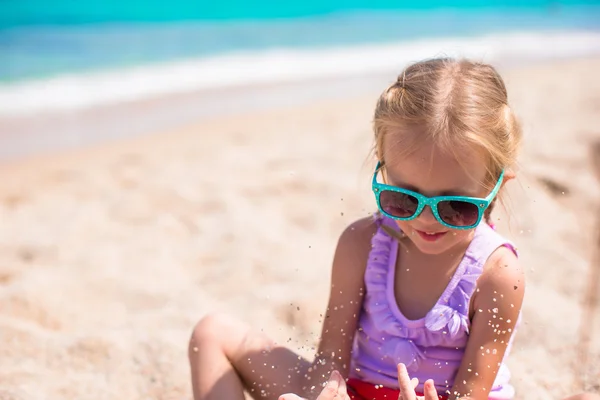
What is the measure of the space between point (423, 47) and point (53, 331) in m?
10.8

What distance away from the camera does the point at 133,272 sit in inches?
131

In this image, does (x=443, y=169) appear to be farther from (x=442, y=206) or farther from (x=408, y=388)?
(x=408, y=388)

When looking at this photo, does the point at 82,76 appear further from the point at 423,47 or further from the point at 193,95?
the point at 423,47

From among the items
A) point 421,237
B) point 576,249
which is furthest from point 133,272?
point 576,249

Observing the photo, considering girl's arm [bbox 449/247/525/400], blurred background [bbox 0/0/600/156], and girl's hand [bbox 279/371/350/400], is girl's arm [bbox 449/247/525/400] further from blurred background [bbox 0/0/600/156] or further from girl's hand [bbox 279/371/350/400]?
blurred background [bbox 0/0/600/156]

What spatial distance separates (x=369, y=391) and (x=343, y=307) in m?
0.25

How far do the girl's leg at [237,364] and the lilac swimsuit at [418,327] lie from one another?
22 centimetres

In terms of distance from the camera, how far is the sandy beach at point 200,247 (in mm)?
2518

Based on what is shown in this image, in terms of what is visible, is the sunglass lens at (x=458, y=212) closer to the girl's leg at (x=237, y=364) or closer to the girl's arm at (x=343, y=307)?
the girl's arm at (x=343, y=307)

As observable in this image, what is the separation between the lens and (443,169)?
66.7 inches

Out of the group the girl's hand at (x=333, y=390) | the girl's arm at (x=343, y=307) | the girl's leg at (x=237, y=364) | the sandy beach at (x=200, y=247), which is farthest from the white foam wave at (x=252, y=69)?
the girl's hand at (x=333, y=390)

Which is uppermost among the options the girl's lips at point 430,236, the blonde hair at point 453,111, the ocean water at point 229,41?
the blonde hair at point 453,111

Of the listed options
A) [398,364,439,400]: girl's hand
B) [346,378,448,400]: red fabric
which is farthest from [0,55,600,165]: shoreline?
[398,364,439,400]: girl's hand

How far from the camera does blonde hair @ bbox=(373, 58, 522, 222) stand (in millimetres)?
1691
